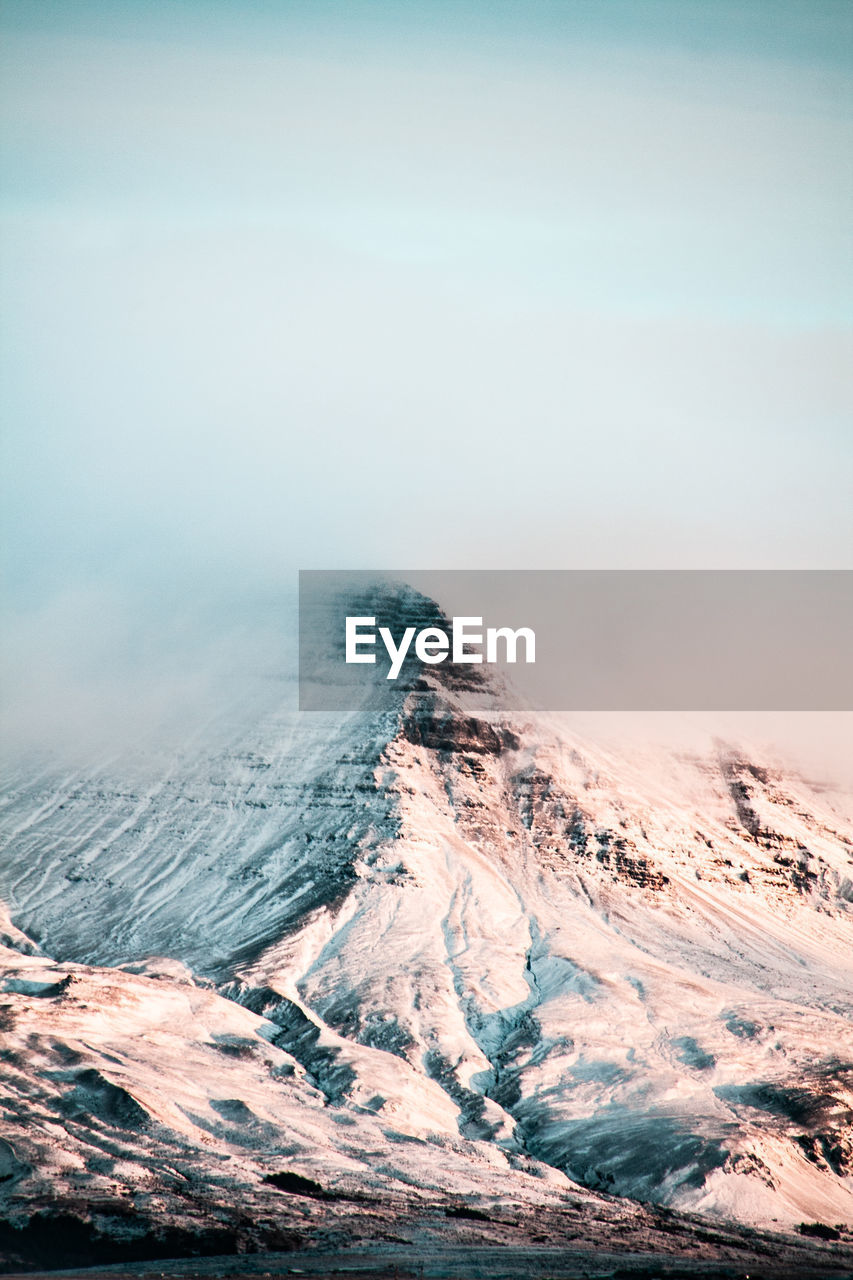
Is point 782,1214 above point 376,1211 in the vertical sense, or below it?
below

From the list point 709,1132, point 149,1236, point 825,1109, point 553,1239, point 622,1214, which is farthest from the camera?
point 825,1109

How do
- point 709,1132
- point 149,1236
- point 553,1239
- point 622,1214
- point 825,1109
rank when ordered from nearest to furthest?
point 149,1236 → point 553,1239 → point 622,1214 → point 709,1132 → point 825,1109

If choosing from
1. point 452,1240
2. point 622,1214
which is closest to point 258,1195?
point 452,1240

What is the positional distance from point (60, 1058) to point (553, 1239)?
82.7 metres

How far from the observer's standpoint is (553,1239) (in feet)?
462

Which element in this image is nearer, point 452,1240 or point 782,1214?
point 452,1240

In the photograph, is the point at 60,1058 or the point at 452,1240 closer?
the point at 452,1240

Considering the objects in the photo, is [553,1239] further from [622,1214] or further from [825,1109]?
[825,1109]

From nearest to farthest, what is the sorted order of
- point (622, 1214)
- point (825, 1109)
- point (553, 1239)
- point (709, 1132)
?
point (553, 1239) → point (622, 1214) → point (709, 1132) → point (825, 1109)

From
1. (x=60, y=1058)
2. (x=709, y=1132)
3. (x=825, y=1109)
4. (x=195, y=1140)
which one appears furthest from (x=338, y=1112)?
(x=825, y=1109)

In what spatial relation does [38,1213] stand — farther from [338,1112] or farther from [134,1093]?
[338,1112]

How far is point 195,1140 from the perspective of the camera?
554 ft

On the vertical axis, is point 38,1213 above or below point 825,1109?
above

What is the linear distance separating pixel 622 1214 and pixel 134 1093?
221 ft
